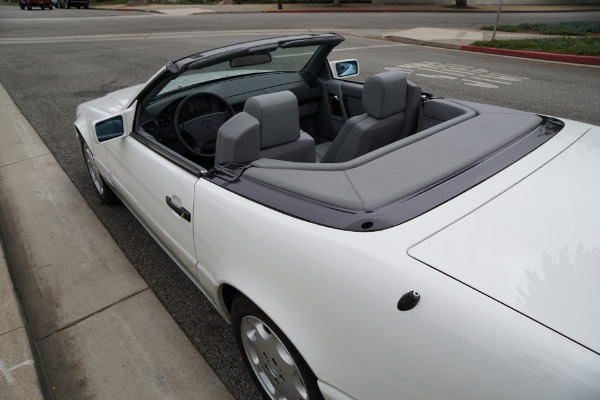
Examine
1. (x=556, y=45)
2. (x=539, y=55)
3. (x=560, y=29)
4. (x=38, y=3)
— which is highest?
(x=38, y=3)

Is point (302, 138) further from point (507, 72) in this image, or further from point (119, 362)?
point (507, 72)

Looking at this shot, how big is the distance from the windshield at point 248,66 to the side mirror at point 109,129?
0.41 meters

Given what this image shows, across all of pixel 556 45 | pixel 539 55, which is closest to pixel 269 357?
pixel 539 55

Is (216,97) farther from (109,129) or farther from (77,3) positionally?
(77,3)

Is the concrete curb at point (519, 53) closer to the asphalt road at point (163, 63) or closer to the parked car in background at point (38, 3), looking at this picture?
the asphalt road at point (163, 63)

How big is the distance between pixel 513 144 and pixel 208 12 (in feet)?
91.8

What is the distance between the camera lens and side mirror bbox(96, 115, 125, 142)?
266 cm

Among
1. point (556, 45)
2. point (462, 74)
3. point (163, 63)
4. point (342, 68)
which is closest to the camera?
point (342, 68)

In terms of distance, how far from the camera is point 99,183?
398cm

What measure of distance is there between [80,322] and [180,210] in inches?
47.6

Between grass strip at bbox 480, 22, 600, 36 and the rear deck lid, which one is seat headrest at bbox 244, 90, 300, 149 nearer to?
the rear deck lid

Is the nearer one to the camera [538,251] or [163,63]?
[538,251]

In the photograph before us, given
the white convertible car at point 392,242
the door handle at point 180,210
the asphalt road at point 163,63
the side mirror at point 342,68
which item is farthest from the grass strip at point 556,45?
the door handle at point 180,210

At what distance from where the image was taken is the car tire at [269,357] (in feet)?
5.46
